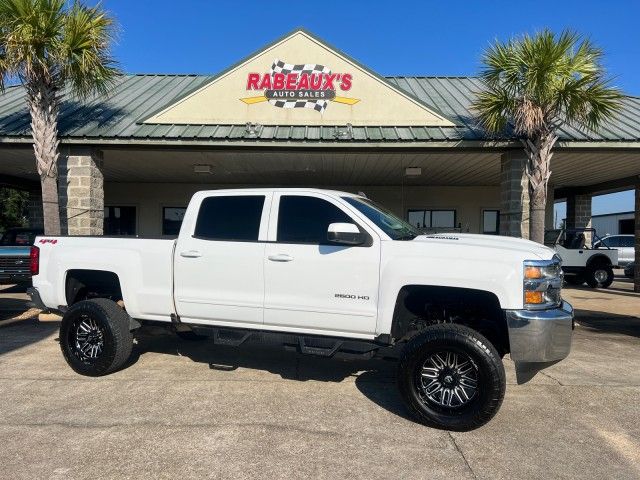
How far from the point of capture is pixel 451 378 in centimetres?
424

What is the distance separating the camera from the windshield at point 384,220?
4.79 metres

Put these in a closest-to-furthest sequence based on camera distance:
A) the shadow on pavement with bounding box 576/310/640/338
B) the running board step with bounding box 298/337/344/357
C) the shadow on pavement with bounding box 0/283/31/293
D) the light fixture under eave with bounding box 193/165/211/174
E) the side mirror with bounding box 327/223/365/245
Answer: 1. the side mirror with bounding box 327/223/365/245
2. the running board step with bounding box 298/337/344/357
3. the shadow on pavement with bounding box 576/310/640/338
4. the light fixture under eave with bounding box 193/165/211/174
5. the shadow on pavement with bounding box 0/283/31/293

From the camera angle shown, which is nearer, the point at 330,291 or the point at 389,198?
the point at 330,291

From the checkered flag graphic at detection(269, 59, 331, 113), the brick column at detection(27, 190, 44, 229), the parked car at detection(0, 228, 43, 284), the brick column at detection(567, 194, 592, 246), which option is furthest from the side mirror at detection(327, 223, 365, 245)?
the brick column at detection(567, 194, 592, 246)

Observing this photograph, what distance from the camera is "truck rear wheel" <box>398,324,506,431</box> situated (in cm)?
405

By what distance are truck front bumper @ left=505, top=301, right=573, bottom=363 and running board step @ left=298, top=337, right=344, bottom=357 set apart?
1.51m

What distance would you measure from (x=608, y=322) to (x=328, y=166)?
7127mm

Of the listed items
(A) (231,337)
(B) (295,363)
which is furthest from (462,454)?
(B) (295,363)

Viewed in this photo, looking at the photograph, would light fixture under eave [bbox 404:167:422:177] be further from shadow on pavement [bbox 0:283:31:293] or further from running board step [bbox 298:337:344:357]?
shadow on pavement [bbox 0:283:31:293]

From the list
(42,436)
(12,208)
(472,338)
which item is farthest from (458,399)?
(12,208)

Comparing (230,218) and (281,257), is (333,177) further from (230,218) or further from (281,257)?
(281,257)

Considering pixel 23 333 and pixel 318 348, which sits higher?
pixel 318 348

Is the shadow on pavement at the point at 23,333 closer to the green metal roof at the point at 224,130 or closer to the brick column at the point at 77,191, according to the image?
the brick column at the point at 77,191

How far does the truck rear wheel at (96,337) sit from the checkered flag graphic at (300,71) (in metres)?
6.26
